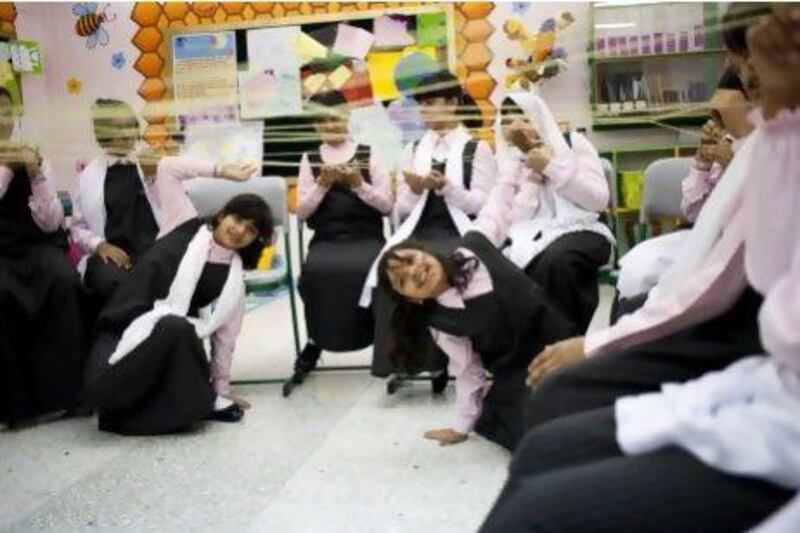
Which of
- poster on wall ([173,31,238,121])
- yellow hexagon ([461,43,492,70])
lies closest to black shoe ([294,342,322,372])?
poster on wall ([173,31,238,121])

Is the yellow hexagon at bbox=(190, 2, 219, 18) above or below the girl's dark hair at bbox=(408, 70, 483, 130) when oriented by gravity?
above

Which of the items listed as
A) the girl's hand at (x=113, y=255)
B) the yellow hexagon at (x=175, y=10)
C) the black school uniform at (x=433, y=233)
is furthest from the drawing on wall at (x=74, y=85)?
the black school uniform at (x=433, y=233)

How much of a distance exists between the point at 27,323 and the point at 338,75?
58.9 inches

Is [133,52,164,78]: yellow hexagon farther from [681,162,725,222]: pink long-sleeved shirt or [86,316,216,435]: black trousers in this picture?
[681,162,725,222]: pink long-sleeved shirt

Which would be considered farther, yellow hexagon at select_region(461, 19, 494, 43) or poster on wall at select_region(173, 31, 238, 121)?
yellow hexagon at select_region(461, 19, 494, 43)

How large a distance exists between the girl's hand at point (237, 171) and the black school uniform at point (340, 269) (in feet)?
1.23

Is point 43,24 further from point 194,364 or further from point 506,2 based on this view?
point 194,364

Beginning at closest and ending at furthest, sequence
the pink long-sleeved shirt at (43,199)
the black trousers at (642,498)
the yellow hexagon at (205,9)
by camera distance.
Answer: the black trousers at (642,498) < the pink long-sleeved shirt at (43,199) < the yellow hexagon at (205,9)

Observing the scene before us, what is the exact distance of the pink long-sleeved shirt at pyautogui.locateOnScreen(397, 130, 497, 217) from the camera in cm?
291

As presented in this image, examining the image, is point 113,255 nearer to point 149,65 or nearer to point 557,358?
Answer: point 557,358

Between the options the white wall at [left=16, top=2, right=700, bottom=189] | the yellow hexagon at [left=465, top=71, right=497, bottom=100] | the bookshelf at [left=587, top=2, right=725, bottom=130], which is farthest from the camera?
the yellow hexagon at [left=465, top=71, right=497, bottom=100]

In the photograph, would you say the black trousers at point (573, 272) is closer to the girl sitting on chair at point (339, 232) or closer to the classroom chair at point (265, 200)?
the girl sitting on chair at point (339, 232)

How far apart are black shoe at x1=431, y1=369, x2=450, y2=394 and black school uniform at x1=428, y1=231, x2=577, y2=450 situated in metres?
0.57

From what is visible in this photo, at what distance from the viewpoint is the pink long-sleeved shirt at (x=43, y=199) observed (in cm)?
258
